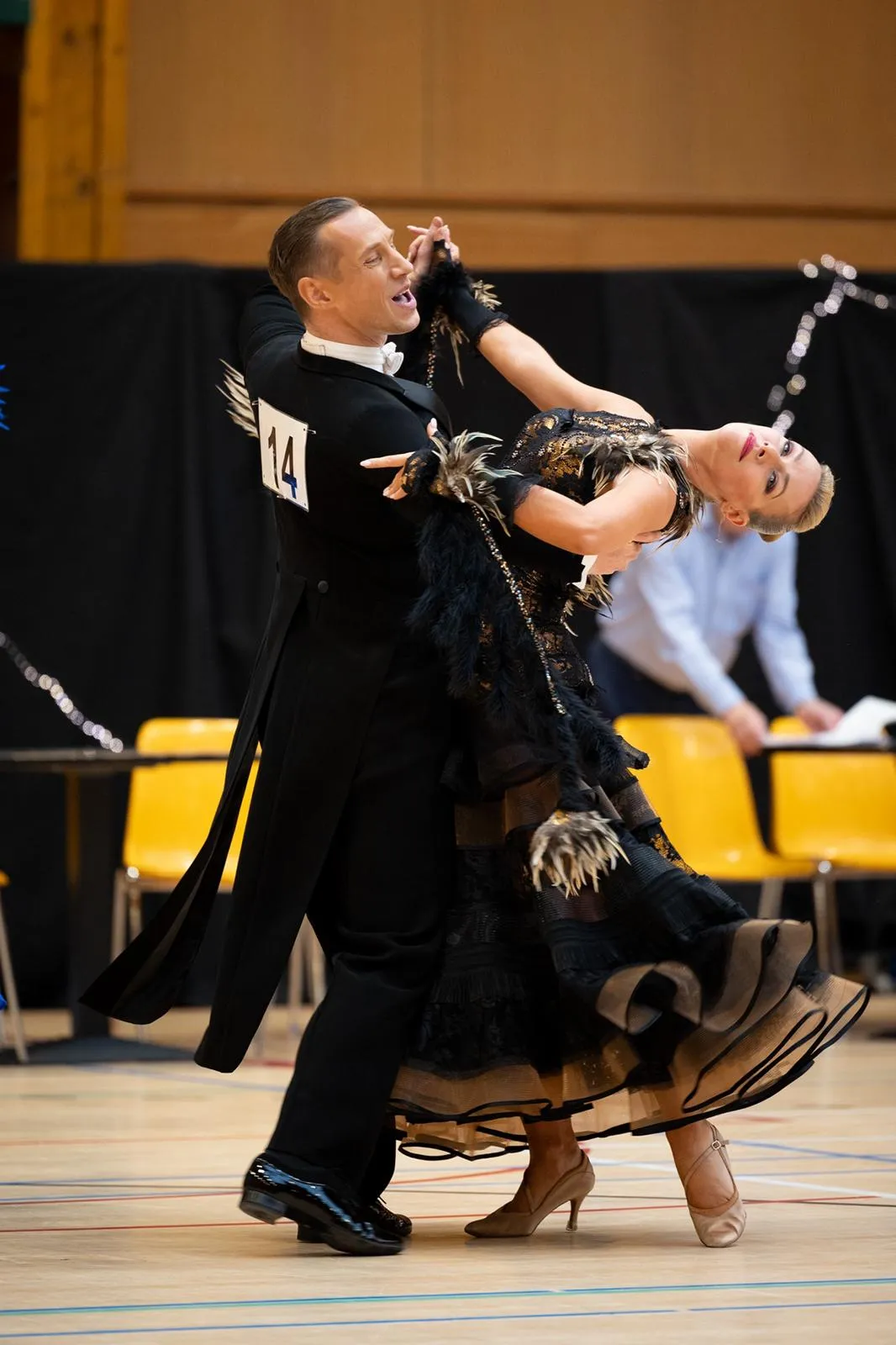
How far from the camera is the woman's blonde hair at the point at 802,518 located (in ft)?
9.35

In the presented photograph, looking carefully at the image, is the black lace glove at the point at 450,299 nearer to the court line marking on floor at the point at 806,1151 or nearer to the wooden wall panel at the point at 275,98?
the court line marking on floor at the point at 806,1151

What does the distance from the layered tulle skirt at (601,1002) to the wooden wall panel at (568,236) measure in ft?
16.7

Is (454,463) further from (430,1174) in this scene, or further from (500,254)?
(500,254)

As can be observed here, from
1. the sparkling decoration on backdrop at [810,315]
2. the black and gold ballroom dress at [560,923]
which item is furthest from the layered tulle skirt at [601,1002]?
the sparkling decoration on backdrop at [810,315]

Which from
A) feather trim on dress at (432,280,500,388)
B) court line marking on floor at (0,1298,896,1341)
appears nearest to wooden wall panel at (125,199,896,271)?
feather trim on dress at (432,280,500,388)

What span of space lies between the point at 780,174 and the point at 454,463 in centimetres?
583

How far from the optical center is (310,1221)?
2.59 m

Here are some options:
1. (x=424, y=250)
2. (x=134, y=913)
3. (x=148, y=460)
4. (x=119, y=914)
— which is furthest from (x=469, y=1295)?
(x=148, y=460)

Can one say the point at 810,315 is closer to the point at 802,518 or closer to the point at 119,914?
the point at 119,914

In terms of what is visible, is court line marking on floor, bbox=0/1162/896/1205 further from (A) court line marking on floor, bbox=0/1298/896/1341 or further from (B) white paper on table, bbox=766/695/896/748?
(B) white paper on table, bbox=766/695/896/748

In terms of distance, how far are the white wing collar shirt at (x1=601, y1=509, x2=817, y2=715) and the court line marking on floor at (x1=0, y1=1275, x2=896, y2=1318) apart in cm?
445

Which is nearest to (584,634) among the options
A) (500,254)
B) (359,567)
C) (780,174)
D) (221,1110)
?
(500,254)

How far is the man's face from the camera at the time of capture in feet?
9.00

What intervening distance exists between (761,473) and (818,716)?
4.07 metres
